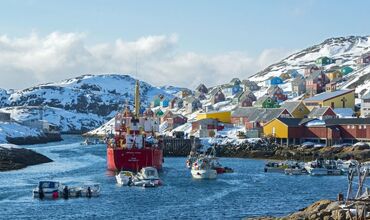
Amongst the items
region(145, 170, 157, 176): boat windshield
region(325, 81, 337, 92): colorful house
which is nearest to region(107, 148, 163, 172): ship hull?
region(145, 170, 157, 176): boat windshield

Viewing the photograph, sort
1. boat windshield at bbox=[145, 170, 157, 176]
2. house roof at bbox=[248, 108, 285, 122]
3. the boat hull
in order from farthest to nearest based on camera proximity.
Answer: house roof at bbox=[248, 108, 285, 122] → the boat hull → boat windshield at bbox=[145, 170, 157, 176]

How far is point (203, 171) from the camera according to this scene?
7225 cm

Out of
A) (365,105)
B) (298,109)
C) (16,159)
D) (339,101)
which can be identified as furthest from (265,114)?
(16,159)

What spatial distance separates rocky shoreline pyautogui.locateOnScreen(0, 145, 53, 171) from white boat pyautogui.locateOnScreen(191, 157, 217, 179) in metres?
22.2

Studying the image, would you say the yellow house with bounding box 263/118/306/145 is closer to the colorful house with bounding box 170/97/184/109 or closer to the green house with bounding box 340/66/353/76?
the green house with bounding box 340/66/353/76

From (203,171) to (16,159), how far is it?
28.5 meters

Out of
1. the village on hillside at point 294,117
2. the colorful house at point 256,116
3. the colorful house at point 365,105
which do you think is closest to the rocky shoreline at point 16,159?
the village on hillside at point 294,117

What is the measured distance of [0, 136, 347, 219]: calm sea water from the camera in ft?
158

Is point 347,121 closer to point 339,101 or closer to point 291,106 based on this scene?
point 291,106

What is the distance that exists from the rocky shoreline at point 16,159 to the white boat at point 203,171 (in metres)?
22.2

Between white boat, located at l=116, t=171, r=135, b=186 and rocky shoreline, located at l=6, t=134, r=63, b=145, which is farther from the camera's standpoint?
rocky shoreline, located at l=6, t=134, r=63, b=145

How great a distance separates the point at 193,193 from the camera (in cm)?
5984

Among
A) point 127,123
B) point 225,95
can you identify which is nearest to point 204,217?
point 127,123

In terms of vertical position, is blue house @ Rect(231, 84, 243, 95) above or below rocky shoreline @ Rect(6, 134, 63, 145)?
above
